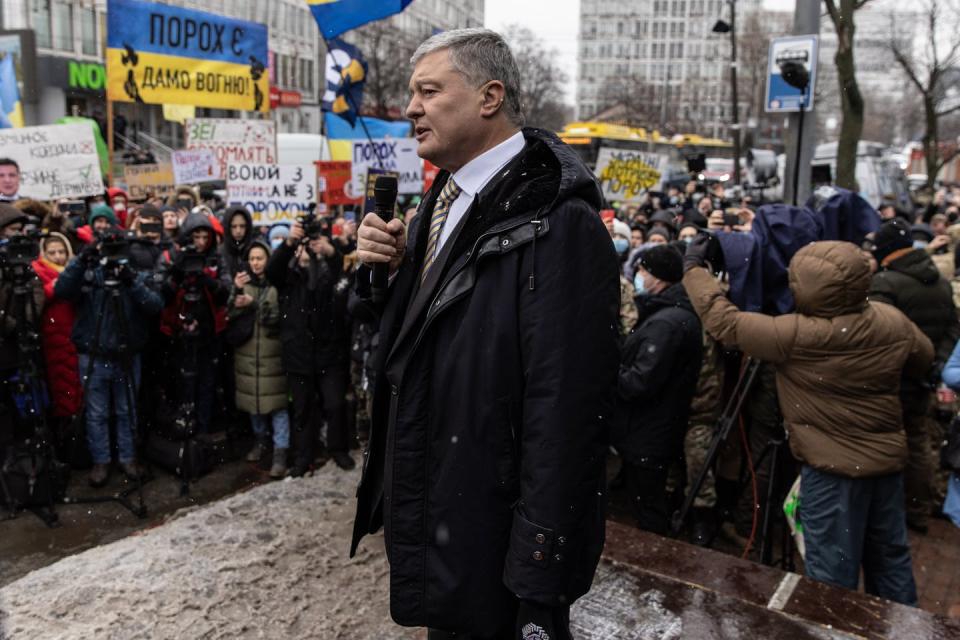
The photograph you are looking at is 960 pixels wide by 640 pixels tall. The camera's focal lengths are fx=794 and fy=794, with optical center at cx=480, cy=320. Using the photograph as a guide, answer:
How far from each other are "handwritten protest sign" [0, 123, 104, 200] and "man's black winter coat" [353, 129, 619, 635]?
7890 millimetres

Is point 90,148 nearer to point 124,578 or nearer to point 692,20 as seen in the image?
point 124,578

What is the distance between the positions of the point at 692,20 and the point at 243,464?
121 metres

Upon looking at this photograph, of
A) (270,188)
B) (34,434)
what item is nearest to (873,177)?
(270,188)

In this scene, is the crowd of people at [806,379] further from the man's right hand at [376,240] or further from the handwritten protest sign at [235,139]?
the handwritten protest sign at [235,139]

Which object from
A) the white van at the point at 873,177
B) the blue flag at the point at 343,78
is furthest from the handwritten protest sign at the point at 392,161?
the white van at the point at 873,177

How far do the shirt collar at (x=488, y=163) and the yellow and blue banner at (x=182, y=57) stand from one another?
7190mm

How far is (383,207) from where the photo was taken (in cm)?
229

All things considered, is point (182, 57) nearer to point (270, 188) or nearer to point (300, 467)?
point (270, 188)

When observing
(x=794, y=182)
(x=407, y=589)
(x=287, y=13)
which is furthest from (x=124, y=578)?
(x=287, y=13)

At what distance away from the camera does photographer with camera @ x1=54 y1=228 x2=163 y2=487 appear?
5.45 m

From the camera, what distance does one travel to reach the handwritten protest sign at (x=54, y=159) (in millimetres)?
8477

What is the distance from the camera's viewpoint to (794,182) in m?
7.60

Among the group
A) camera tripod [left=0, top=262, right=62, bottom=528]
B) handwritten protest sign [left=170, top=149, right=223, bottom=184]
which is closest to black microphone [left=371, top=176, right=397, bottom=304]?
camera tripod [left=0, top=262, right=62, bottom=528]

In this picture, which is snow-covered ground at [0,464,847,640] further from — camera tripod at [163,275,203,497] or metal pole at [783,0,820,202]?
metal pole at [783,0,820,202]
